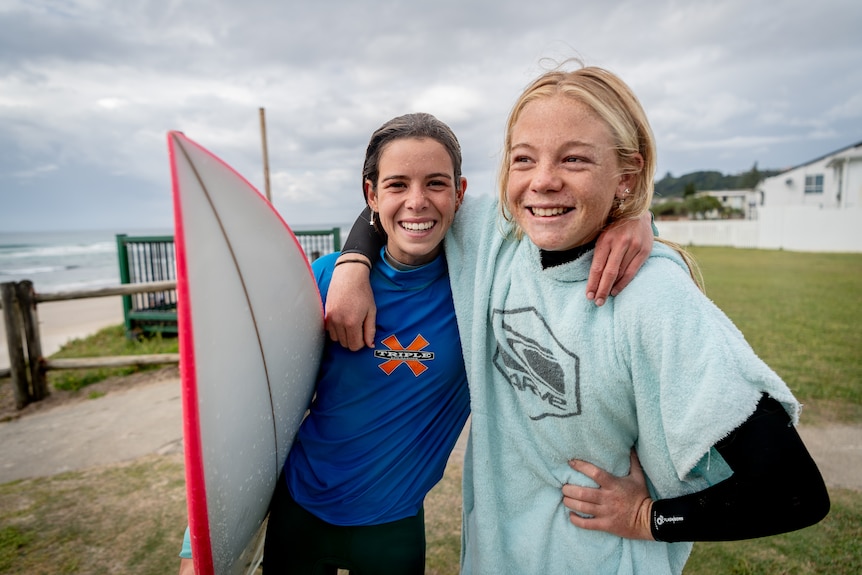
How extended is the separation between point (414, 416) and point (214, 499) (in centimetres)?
66

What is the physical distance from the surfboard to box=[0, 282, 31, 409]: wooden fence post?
4560 mm

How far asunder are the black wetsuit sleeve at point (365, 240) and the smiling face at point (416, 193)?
13cm

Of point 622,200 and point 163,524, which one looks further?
point 163,524

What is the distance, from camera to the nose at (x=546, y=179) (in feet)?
3.86

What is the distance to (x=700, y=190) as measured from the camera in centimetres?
8356

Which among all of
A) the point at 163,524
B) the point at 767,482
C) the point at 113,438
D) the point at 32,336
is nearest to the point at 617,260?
the point at 767,482

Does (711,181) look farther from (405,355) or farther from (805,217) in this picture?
(405,355)

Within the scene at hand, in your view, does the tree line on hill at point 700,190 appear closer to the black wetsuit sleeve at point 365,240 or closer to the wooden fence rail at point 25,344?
the black wetsuit sleeve at point 365,240

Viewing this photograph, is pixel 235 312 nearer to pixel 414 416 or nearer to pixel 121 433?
pixel 414 416

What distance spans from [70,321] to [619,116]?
585 inches

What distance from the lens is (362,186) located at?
5.92ft

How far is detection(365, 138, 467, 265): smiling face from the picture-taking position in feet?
5.13

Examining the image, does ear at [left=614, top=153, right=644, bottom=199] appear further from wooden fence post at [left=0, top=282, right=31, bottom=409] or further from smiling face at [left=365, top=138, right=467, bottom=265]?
wooden fence post at [left=0, top=282, right=31, bottom=409]

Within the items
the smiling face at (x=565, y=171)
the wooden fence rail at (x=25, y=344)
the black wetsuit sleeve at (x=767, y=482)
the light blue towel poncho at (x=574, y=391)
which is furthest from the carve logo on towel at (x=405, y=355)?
the wooden fence rail at (x=25, y=344)
